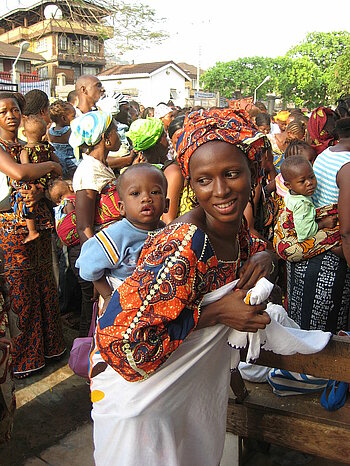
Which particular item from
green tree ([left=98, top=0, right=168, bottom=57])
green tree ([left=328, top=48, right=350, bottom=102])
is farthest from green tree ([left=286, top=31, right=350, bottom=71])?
green tree ([left=98, top=0, right=168, bottom=57])

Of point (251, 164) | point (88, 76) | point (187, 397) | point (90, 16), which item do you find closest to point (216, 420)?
point (187, 397)

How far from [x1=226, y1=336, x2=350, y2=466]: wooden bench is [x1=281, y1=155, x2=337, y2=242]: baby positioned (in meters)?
1.08

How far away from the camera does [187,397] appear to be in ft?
5.10

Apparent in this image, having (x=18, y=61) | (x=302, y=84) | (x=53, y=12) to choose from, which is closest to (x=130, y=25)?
(x=53, y=12)

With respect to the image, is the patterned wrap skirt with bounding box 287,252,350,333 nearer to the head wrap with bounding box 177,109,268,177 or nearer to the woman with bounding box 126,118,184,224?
the woman with bounding box 126,118,184,224

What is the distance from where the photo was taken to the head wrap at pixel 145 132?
347 cm

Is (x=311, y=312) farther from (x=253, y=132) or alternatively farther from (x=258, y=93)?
(x=258, y=93)

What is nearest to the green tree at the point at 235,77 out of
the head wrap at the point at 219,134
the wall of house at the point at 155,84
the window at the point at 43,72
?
the wall of house at the point at 155,84

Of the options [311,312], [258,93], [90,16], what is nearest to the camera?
[311,312]

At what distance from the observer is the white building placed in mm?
36969

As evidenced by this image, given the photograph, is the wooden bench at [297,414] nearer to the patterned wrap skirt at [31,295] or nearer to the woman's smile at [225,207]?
the woman's smile at [225,207]

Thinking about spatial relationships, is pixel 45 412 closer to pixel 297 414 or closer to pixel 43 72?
pixel 297 414

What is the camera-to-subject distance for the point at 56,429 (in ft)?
9.70

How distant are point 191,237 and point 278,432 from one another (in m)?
1.20
